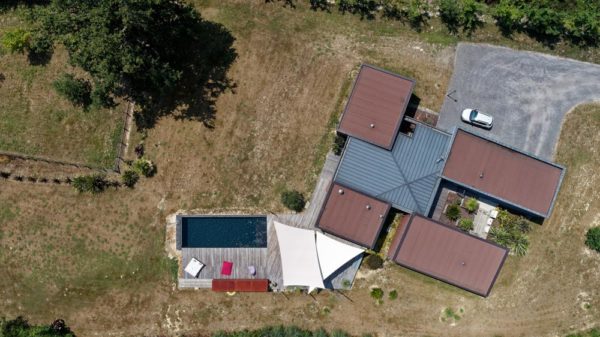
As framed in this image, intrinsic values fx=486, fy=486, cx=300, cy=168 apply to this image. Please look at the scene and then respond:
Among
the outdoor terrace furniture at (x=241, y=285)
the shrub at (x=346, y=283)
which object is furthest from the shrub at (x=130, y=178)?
the shrub at (x=346, y=283)

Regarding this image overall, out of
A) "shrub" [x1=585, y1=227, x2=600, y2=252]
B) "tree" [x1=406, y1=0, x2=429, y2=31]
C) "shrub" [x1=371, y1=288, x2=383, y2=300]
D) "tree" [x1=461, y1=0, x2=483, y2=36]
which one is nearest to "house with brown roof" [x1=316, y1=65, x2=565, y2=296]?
"shrub" [x1=371, y1=288, x2=383, y2=300]

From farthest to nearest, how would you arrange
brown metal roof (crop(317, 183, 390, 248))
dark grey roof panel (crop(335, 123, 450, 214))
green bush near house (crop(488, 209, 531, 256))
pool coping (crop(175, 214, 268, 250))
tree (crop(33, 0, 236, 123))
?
pool coping (crop(175, 214, 268, 250)), green bush near house (crop(488, 209, 531, 256)), dark grey roof panel (crop(335, 123, 450, 214)), brown metal roof (crop(317, 183, 390, 248)), tree (crop(33, 0, 236, 123))

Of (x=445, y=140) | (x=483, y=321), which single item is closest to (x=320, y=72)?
(x=445, y=140)

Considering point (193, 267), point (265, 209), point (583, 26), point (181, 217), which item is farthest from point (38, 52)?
point (583, 26)

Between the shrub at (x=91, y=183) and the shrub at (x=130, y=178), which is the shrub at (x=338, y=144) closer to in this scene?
the shrub at (x=130, y=178)

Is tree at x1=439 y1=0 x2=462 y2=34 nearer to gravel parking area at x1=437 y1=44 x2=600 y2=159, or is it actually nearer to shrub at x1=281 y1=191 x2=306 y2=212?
gravel parking area at x1=437 y1=44 x2=600 y2=159

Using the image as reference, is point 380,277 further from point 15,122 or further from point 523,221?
point 15,122
